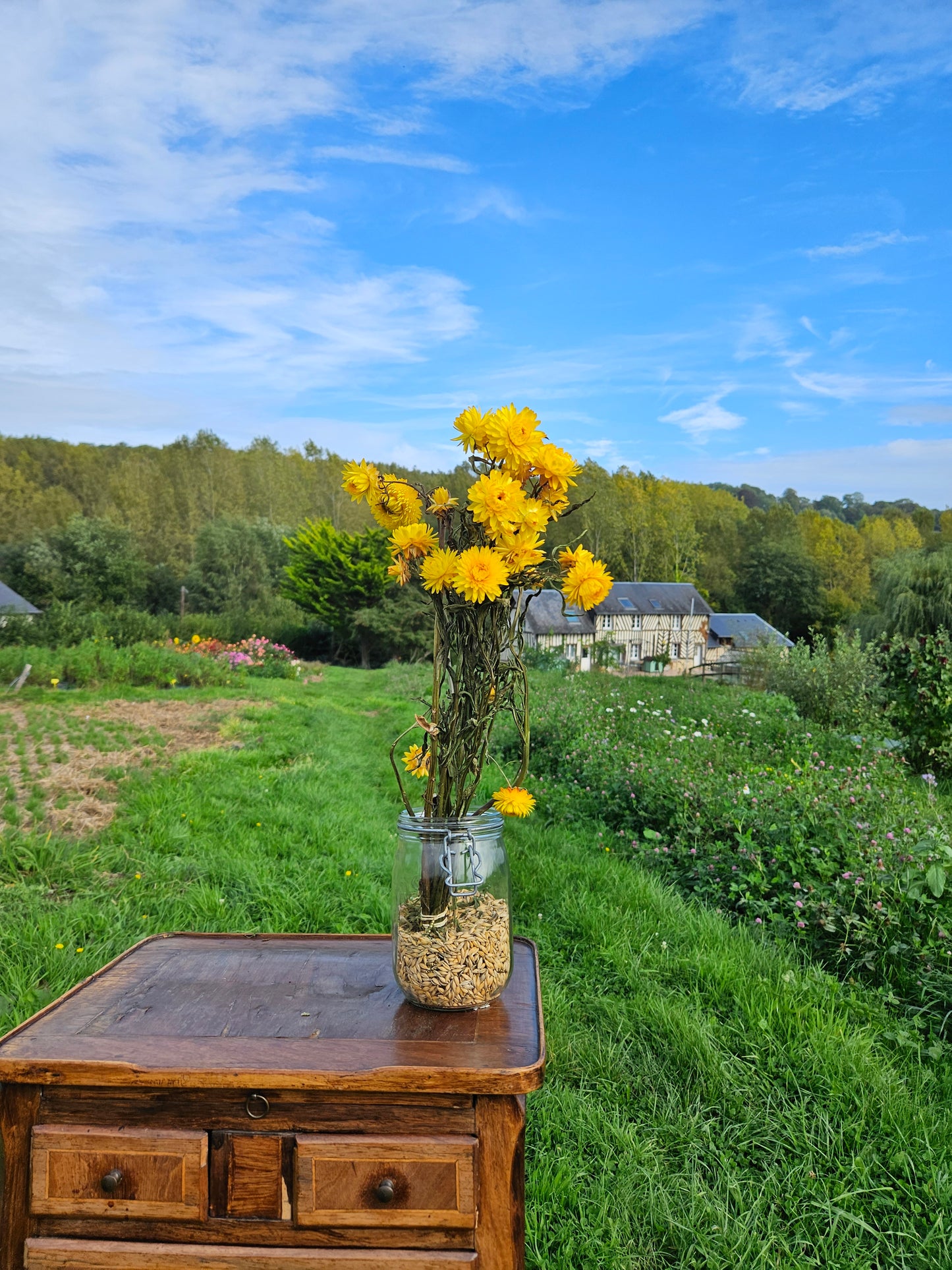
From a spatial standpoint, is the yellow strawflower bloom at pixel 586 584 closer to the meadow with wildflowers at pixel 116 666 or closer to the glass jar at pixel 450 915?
the glass jar at pixel 450 915

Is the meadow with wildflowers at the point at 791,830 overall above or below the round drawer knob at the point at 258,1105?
below

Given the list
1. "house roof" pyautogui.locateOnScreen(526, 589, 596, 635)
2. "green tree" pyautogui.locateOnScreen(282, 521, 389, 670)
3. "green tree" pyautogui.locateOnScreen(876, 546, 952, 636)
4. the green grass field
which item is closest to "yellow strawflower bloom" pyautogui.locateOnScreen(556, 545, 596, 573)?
the green grass field

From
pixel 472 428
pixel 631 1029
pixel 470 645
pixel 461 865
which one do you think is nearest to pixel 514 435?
pixel 472 428

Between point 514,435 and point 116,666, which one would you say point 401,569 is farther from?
point 116,666

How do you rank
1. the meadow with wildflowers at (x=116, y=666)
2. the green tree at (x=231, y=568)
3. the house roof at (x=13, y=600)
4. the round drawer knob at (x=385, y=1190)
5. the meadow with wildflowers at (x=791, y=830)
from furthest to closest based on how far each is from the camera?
the green tree at (x=231, y=568) < the house roof at (x=13, y=600) < the meadow with wildflowers at (x=116, y=666) < the meadow with wildflowers at (x=791, y=830) < the round drawer knob at (x=385, y=1190)

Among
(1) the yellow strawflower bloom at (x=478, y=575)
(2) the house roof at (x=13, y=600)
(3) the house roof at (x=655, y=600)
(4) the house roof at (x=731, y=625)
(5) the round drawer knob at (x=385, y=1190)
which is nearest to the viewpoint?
(5) the round drawer knob at (x=385, y=1190)

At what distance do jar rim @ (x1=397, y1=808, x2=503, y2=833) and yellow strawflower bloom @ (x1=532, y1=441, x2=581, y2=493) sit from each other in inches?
25.0

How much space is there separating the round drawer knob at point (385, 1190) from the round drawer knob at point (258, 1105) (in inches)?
8.7

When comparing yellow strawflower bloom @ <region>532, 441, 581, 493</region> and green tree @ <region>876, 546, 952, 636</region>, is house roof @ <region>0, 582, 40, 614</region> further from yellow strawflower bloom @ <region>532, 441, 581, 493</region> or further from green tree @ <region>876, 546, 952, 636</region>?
yellow strawflower bloom @ <region>532, 441, 581, 493</region>

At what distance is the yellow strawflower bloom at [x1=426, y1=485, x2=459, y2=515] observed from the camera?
1646mm

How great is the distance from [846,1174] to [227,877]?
2899 millimetres

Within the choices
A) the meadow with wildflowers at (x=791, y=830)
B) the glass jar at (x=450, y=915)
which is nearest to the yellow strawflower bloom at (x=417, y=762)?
the glass jar at (x=450, y=915)

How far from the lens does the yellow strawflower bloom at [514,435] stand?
1564 mm

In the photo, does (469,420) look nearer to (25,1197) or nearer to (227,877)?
(25,1197)
